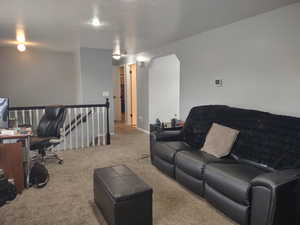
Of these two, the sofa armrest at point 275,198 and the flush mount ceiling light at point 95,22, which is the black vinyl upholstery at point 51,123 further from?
the sofa armrest at point 275,198

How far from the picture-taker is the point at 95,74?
5879 mm

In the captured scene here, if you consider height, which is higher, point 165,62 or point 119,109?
point 165,62

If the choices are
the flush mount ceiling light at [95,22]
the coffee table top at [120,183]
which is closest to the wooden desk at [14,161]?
the coffee table top at [120,183]

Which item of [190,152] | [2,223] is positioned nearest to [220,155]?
[190,152]

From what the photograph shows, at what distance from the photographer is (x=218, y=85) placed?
12.5 feet

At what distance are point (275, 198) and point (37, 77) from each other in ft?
22.0

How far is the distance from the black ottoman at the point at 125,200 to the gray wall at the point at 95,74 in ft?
12.9

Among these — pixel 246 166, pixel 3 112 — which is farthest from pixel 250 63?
pixel 3 112

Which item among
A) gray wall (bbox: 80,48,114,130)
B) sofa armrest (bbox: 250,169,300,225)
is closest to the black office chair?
gray wall (bbox: 80,48,114,130)

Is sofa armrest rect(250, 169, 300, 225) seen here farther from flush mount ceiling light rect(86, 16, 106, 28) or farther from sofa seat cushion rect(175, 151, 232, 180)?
flush mount ceiling light rect(86, 16, 106, 28)

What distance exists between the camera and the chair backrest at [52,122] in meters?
3.92

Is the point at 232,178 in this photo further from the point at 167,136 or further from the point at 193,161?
the point at 167,136

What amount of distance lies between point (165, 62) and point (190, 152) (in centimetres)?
373

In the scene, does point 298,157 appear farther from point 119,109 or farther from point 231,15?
point 119,109
